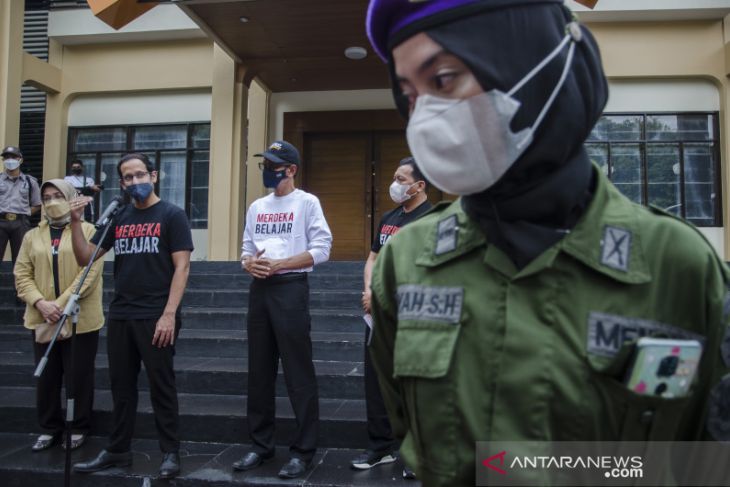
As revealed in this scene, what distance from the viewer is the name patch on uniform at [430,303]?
43.1 inches

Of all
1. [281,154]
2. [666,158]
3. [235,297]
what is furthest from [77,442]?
[666,158]

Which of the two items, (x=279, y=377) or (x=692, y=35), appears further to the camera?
(x=692, y=35)

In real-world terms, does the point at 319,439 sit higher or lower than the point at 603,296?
lower

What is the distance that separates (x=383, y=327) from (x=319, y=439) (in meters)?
3.21

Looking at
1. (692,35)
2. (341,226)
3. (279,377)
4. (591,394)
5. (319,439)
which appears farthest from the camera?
(341,226)

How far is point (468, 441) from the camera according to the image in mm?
1066

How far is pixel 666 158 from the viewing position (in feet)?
35.6

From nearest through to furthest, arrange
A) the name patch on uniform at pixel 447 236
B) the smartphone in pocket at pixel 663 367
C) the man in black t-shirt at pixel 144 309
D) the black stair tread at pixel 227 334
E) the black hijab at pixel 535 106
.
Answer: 1. the smartphone in pocket at pixel 663 367
2. the black hijab at pixel 535 106
3. the name patch on uniform at pixel 447 236
4. the man in black t-shirt at pixel 144 309
5. the black stair tread at pixel 227 334

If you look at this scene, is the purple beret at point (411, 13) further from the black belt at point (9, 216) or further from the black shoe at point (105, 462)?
the black belt at point (9, 216)

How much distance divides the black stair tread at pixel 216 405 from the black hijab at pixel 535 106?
3.46m

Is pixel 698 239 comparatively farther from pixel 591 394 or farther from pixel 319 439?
pixel 319 439

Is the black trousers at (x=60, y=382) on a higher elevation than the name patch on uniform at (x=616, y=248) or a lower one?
lower

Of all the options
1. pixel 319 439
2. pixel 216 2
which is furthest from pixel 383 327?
pixel 216 2
